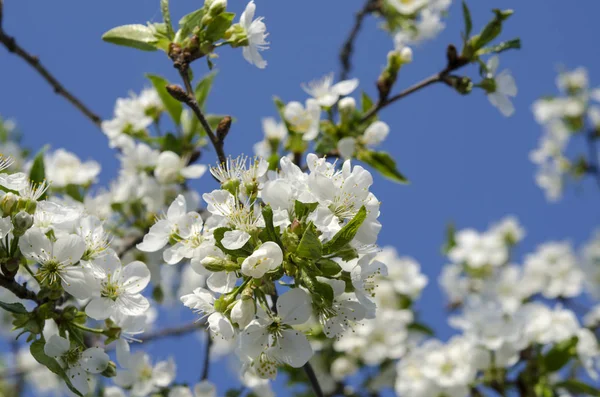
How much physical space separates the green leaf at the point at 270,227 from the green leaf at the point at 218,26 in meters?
0.81

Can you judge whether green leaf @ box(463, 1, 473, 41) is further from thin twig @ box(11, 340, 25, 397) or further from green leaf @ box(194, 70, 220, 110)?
thin twig @ box(11, 340, 25, 397)

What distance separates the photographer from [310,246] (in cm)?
141

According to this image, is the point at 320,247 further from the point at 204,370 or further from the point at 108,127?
the point at 108,127

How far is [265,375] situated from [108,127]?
1721 mm

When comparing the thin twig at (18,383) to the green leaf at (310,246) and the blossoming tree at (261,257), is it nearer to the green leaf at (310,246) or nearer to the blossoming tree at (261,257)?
the blossoming tree at (261,257)

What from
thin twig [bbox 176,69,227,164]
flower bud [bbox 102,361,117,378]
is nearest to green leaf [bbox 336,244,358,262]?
→ thin twig [bbox 176,69,227,164]

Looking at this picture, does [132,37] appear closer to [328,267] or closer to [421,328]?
[328,267]

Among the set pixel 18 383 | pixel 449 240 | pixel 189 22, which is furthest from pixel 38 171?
pixel 18 383

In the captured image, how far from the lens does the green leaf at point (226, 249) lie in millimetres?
1519

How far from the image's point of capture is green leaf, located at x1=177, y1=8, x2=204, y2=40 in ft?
6.68

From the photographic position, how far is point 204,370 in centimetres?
255

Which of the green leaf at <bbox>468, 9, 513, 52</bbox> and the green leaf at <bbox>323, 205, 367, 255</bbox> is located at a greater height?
the green leaf at <bbox>468, 9, 513, 52</bbox>

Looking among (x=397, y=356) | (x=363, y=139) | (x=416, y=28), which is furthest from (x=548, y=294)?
(x=363, y=139)

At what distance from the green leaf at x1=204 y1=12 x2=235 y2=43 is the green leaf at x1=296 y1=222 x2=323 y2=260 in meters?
0.89
